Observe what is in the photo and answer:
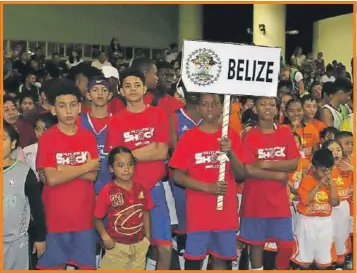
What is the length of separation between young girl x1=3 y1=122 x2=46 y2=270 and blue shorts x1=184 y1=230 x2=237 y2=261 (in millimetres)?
966

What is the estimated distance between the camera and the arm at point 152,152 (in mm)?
4477

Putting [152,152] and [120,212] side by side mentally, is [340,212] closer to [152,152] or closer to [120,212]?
[152,152]

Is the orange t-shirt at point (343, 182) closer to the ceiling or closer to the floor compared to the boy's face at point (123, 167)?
closer to the floor

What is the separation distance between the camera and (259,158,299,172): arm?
4703 millimetres

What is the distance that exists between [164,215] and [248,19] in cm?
1730

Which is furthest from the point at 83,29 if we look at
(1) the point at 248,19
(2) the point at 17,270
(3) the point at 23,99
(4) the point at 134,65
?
(2) the point at 17,270

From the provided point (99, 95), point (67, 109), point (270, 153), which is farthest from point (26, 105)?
point (270, 153)

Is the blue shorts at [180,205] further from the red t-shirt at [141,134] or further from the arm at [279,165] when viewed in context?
the arm at [279,165]

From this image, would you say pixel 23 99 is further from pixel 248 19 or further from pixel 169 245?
pixel 248 19

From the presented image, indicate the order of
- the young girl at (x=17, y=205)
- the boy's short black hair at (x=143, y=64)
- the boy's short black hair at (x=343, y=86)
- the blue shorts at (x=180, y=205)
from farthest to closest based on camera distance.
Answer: the boy's short black hair at (x=343, y=86), the boy's short black hair at (x=143, y=64), the blue shorts at (x=180, y=205), the young girl at (x=17, y=205)

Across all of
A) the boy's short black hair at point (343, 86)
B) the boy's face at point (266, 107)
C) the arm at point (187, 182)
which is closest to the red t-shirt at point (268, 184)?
the boy's face at point (266, 107)

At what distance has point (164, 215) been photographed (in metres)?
4.63

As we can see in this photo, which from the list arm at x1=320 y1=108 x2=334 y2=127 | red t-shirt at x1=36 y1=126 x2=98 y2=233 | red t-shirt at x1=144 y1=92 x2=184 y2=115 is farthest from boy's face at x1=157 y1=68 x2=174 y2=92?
red t-shirt at x1=36 y1=126 x2=98 y2=233

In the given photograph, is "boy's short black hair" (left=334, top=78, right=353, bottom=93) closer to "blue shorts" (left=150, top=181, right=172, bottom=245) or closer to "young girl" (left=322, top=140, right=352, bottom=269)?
"young girl" (left=322, top=140, right=352, bottom=269)
